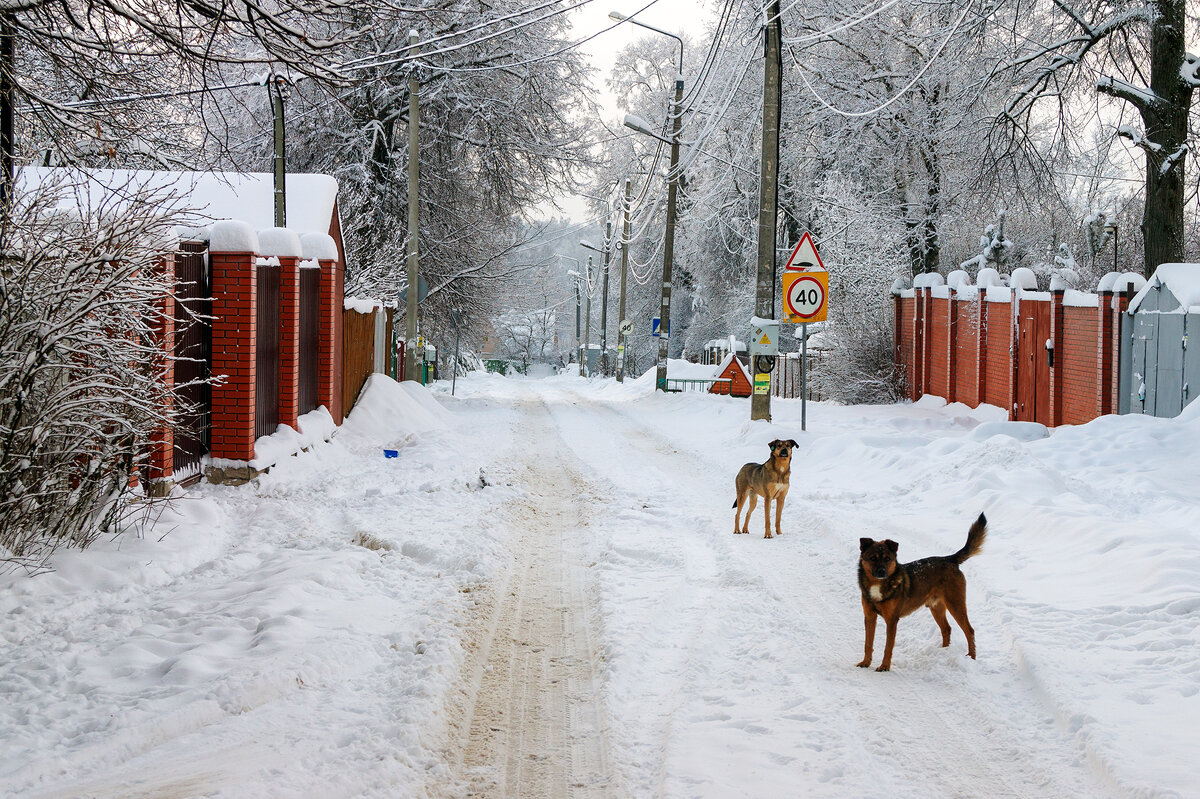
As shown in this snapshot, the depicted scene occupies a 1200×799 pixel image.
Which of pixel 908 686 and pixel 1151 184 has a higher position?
pixel 1151 184

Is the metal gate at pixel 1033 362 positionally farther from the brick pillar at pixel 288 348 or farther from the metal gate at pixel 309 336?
the brick pillar at pixel 288 348

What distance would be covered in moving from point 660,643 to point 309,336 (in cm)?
962

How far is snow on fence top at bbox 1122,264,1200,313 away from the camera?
12.6m

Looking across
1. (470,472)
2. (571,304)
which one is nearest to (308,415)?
(470,472)

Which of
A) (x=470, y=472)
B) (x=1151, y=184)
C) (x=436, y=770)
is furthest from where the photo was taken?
(x=1151, y=184)

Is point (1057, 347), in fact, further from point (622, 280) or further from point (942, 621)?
point (622, 280)

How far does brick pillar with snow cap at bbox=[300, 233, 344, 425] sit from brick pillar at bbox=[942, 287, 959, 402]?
12.8 meters

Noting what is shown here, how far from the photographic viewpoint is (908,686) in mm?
5402

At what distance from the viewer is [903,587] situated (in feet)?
18.6

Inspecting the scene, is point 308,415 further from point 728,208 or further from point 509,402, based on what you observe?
point 728,208

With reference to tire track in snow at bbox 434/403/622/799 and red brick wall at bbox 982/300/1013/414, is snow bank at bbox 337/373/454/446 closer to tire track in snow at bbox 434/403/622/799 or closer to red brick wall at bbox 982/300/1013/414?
tire track in snow at bbox 434/403/622/799

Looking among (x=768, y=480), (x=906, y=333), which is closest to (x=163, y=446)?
(x=768, y=480)

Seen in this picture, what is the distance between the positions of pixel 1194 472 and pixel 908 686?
7.05 meters

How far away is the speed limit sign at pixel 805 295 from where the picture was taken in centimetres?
1455
